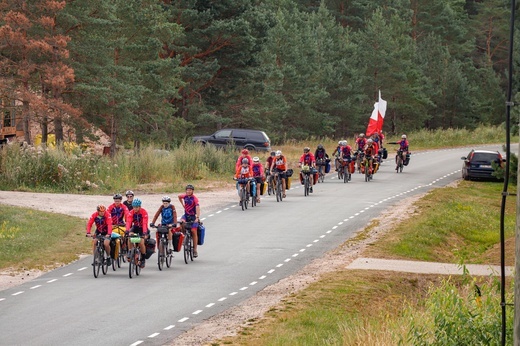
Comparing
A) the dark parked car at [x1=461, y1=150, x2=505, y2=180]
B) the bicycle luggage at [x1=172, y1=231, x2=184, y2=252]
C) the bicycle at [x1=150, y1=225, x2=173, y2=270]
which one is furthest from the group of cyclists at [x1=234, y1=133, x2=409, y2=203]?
the bicycle at [x1=150, y1=225, x2=173, y2=270]

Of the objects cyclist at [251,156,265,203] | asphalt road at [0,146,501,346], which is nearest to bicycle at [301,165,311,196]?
asphalt road at [0,146,501,346]

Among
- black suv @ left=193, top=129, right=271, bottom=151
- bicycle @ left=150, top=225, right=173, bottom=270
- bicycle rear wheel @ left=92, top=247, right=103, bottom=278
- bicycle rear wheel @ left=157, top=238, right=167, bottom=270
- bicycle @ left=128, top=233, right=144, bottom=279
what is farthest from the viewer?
black suv @ left=193, top=129, right=271, bottom=151

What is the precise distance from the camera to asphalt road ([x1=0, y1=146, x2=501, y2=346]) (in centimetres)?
1847

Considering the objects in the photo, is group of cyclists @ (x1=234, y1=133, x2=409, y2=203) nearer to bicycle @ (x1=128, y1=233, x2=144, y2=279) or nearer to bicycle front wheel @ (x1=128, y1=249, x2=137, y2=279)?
bicycle @ (x1=128, y1=233, x2=144, y2=279)

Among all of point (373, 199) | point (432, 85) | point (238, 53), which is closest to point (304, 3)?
point (432, 85)

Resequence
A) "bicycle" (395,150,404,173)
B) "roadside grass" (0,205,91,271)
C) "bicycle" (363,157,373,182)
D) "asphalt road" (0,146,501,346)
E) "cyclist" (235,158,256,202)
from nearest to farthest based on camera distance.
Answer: "asphalt road" (0,146,501,346), "roadside grass" (0,205,91,271), "cyclist" (235,158,256,202), "bicycle" (363,157,373,182), "bicycle" (395,150,404,173)

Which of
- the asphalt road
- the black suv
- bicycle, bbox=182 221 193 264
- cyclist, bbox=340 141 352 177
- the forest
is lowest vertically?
the asphalt road

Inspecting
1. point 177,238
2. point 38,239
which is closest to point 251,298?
point 177,238

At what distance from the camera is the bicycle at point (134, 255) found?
23750 mm

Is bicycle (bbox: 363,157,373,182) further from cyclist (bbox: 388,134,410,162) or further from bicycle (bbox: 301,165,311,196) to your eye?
bicycle (bbox: 301,165,311,196)

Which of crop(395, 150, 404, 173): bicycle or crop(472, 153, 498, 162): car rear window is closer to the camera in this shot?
crop(472, 153, 498, 162): car rear window

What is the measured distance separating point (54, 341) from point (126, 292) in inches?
188

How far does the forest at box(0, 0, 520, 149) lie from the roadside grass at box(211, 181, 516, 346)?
6369 mm

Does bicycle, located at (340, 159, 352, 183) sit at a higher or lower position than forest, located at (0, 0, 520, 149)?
lower
